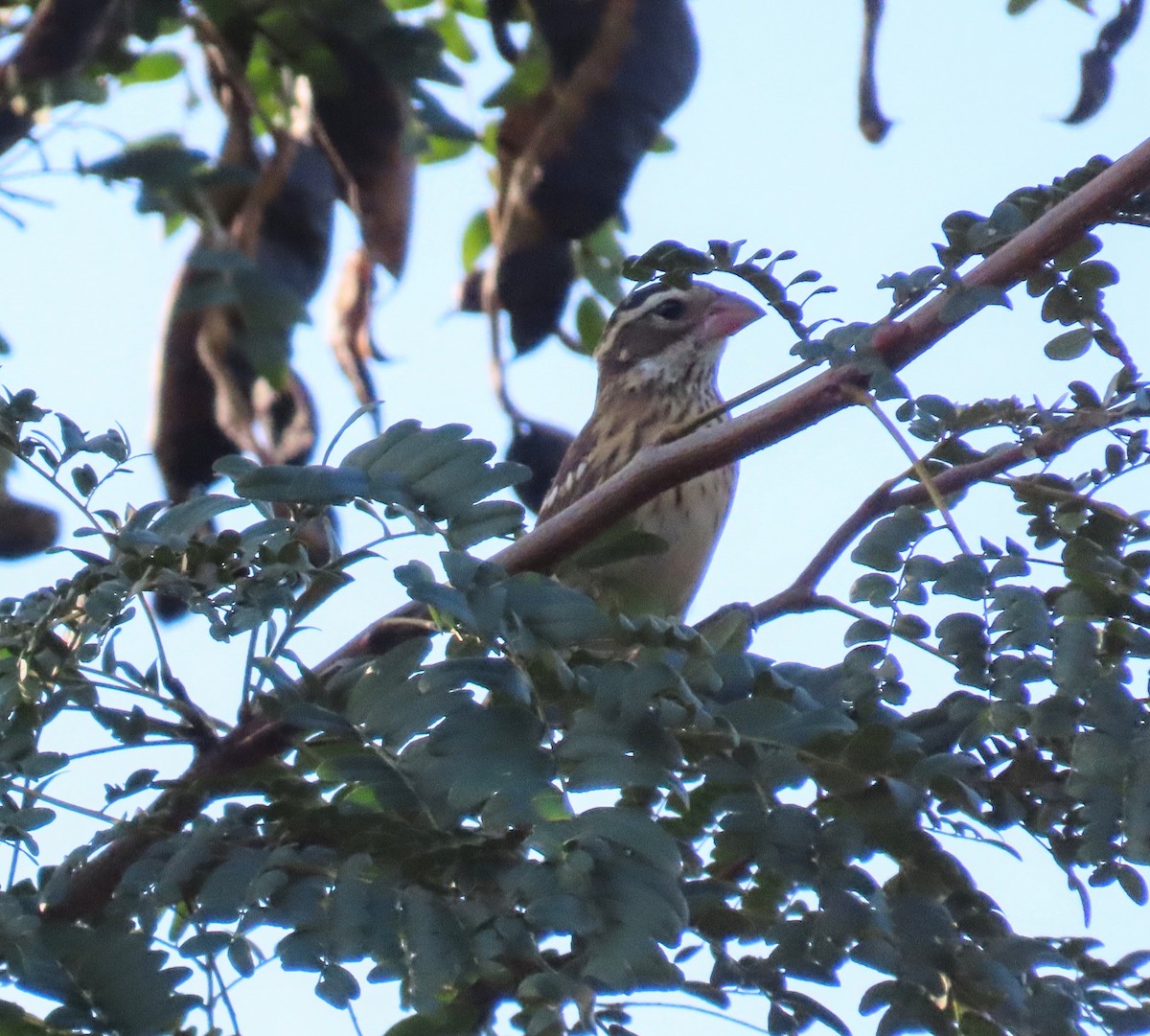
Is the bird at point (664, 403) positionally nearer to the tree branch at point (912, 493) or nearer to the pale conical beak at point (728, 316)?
the pale conical beak at point (728, 316)

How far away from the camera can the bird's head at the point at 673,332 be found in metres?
5.64

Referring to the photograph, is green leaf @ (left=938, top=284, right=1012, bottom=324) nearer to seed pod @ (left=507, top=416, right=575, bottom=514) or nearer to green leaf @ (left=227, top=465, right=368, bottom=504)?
green leaf @ (left=227, top=465, right=368, bottom=504)

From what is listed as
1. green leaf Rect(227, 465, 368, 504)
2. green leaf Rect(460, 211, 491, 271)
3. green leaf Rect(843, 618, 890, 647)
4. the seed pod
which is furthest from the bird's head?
green leaf Rect(227, 465, 368, 504)

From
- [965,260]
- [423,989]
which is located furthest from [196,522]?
[965,260]

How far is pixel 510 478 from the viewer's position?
207 cm

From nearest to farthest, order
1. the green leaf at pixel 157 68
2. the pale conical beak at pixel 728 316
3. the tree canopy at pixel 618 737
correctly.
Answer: the tree canopy at pixel 618 737 < the green leaf at pixel 157 68 < the pale conical beak at pixel 728 316

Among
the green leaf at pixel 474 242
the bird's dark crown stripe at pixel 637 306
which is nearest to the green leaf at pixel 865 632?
the green leaf at pixel 474 242

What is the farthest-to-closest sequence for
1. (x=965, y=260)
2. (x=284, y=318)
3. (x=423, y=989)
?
(x=284, y=318) < (x=965, y=260) < (x=423, y=989)

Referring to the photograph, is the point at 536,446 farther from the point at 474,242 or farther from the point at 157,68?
the point at 157,68

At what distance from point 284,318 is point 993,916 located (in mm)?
2297

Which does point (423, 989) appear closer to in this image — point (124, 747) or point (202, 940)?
point (202, 940)

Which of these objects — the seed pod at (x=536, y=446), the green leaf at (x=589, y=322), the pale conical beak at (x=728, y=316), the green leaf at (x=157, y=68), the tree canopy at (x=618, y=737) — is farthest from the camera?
the pale conical beak at (x=728, y=316)

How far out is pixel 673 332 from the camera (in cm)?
571

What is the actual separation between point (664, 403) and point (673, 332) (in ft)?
0.97
